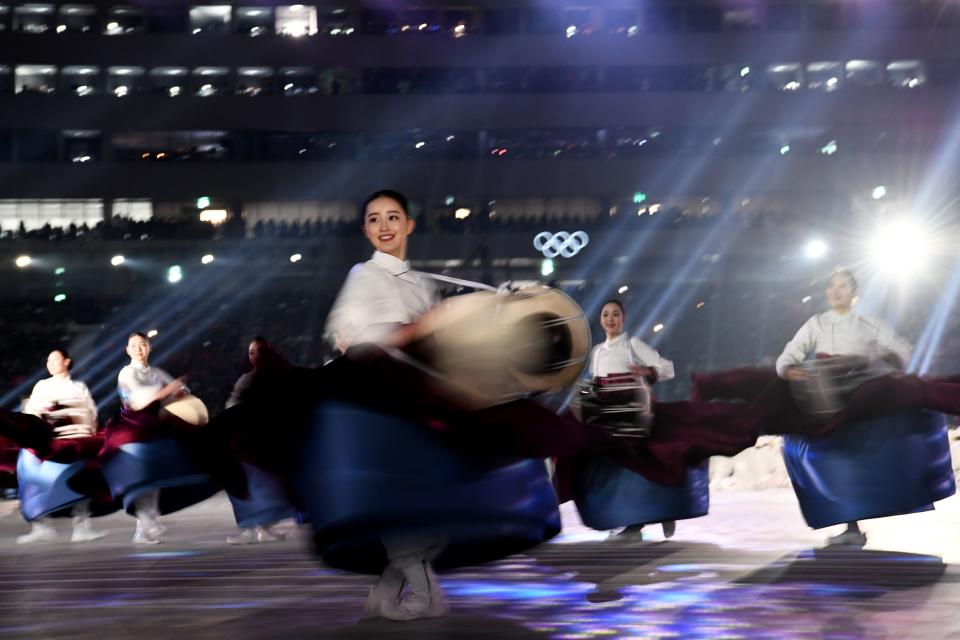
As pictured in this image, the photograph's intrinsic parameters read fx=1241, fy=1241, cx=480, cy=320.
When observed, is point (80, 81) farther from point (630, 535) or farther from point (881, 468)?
point (881, 468)

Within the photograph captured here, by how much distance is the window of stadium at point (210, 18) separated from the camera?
117ft

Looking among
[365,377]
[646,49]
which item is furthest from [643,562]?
[646,49]

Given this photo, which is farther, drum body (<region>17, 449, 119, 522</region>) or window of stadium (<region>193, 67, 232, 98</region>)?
window of stadium (<region>193, 67, 232, 98</region>)

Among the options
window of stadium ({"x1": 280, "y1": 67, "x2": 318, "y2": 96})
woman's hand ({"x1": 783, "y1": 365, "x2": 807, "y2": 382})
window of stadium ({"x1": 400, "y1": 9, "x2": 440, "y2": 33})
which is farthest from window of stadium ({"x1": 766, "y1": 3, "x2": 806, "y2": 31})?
woman's hand ({"x1": 783, "y1": 365, "x2": 807, "y2": 382})

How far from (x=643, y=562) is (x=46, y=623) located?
3.30 meters

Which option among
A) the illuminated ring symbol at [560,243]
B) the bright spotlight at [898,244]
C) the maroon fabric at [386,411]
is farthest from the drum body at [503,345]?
the illuminated ring symbol at [560,243]

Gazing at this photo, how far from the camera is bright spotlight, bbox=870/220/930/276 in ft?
103

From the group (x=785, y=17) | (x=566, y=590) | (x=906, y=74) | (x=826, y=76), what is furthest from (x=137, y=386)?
(x=906, y=74)

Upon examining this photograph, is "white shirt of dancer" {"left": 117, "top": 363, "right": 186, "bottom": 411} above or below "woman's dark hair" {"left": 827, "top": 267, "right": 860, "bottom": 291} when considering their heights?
below

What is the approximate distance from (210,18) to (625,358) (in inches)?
1193

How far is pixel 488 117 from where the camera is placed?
3541cm

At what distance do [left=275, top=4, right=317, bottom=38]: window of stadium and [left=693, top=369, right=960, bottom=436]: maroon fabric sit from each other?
29.8 metres

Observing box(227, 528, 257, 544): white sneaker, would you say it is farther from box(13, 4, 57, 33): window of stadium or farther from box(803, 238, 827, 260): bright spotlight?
box(13, 4, 57, 33): window of stadium

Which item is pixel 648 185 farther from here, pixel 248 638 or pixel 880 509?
pixel 248 638
